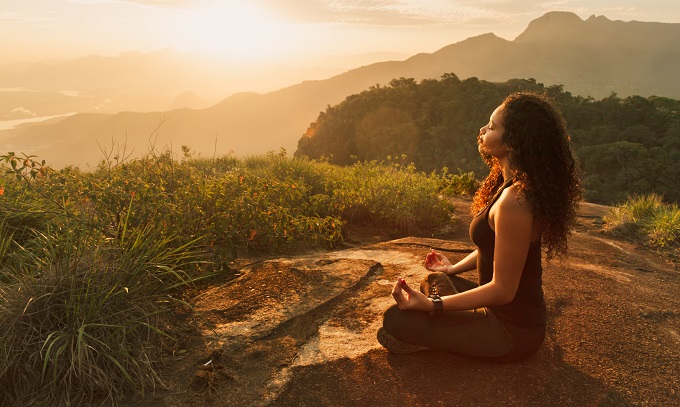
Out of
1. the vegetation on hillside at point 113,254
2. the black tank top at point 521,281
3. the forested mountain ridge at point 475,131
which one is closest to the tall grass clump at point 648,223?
the vegetation on hillside at point 113,254

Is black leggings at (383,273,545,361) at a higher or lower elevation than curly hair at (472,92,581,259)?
lower

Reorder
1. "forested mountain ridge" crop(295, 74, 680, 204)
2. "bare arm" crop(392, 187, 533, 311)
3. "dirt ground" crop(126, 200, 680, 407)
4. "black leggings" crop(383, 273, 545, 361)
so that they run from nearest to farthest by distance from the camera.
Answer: "bare arm" crop(392, 187, 533, 311) < "dirt ground" crop(126, 200, 680, 407) < "black leggings" crop(383, 273, 545, 361) < "forested mountain ridge" crop(295, 74, 680, 204)

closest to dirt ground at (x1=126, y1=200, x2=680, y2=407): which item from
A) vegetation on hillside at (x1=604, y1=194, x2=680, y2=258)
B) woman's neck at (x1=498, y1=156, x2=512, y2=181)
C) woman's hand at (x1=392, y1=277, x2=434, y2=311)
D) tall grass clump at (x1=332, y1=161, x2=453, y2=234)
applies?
woman's hand at (x1=392, y1=277, x2=434, y2=311)

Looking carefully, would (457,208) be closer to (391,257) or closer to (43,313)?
(391,257)

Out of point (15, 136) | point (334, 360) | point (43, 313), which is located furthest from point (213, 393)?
point (15, 136)

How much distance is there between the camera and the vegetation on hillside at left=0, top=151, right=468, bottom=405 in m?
2.58

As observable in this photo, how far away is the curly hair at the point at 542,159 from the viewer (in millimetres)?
2473

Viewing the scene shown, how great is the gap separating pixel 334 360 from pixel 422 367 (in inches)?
19.7

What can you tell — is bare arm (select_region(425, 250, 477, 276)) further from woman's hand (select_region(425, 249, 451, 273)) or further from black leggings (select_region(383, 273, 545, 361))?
black leggings (select_region(383, 273, 545, 361))

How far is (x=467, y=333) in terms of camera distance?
2.69 meters

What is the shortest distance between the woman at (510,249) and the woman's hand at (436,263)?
0.46 meters

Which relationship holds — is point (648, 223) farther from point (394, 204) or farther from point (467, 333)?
point (467, 333)

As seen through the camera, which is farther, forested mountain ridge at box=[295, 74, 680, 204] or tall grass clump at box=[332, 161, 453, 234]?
forested mountain ridge at box=[295, 74, 680, 204]

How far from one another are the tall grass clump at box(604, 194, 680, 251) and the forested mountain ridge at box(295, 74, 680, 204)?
1921cm
